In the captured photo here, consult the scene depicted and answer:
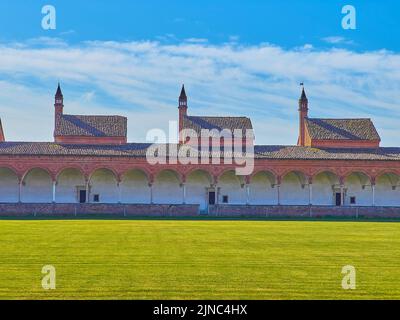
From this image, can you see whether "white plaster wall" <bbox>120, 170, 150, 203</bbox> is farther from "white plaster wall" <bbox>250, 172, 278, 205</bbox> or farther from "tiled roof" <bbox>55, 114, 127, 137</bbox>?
"white plaster wall" <bbox>250, 172, 278, 205</bbox>

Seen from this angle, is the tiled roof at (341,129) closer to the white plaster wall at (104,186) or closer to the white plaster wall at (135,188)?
the white plaster wall at (135,188)

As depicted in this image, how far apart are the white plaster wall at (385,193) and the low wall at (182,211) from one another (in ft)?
19.3

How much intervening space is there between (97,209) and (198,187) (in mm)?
9146

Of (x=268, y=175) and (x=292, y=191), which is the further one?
(x=292, y=191)

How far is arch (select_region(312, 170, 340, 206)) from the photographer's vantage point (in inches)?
1860

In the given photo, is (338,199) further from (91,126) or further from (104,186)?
(91,126)

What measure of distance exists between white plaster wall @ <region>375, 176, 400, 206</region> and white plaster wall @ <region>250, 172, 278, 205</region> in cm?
772

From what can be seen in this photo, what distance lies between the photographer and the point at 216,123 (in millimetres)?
51125

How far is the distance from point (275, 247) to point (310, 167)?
2817 centimetres

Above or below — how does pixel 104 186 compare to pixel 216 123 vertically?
below

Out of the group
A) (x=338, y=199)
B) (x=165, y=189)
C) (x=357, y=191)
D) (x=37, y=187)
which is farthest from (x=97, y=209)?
(x=357, y=191)

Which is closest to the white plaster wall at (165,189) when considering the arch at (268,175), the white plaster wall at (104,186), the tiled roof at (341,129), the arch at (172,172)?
the arch at (172,172)

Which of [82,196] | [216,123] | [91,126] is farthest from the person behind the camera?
[216,123]

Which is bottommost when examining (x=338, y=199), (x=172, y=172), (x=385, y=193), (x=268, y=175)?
(x=338, y=199)
